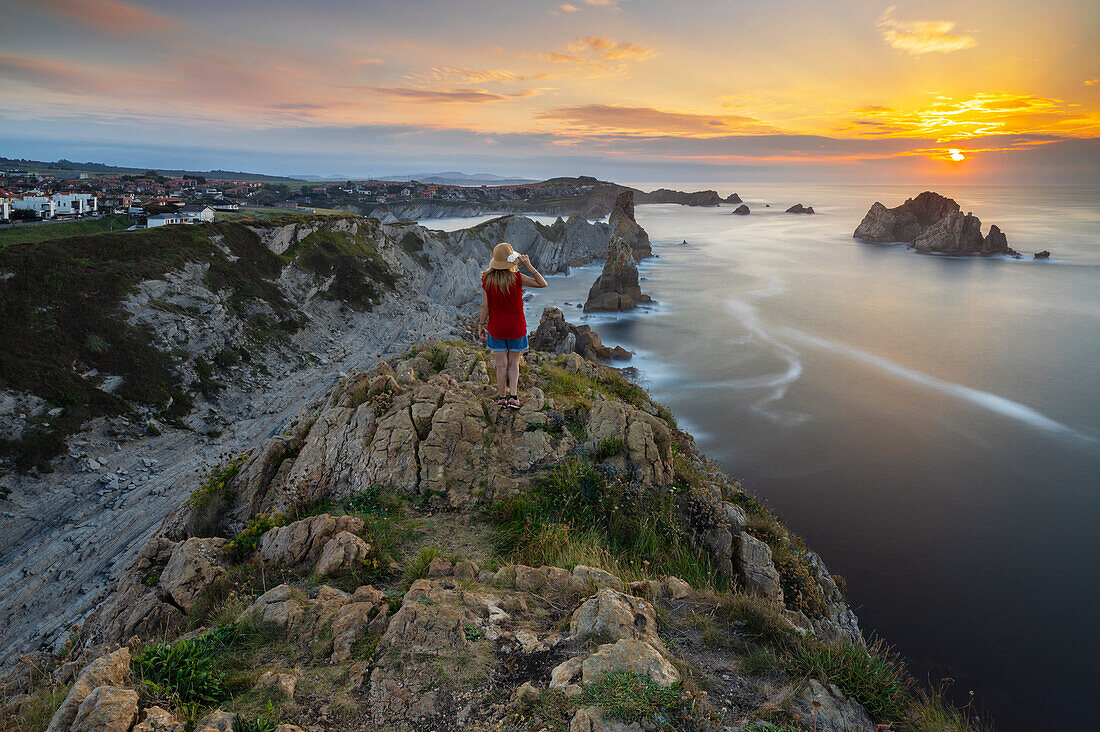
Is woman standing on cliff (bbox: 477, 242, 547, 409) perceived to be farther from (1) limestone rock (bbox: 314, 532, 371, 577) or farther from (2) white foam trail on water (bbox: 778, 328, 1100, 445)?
(2) white foam trail on water (bbox: 778, 328, 1100, 445)

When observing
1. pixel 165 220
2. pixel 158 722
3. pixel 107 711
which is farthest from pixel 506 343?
pixel 165 220

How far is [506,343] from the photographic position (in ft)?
30.6

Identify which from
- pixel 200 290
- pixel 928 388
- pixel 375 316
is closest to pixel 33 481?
pixel 200 290

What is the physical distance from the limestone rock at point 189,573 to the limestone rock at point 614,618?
202 inches

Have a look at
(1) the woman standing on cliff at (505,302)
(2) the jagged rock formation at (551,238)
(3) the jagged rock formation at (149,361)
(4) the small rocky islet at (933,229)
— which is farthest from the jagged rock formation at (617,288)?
(4) the small rocky islet at (933,229)

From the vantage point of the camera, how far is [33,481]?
20891 mm

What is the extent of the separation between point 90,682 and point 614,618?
171 inches

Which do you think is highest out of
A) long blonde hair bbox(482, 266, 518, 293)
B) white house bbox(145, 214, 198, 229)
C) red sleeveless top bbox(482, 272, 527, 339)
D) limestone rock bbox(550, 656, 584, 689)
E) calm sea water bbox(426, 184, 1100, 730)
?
white house bbox(145, 214, 198, 229)

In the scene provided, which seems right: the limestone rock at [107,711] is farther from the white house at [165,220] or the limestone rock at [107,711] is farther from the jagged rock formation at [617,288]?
the jagged rock formation at [617,288]

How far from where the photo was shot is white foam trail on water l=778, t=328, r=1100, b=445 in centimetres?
3381

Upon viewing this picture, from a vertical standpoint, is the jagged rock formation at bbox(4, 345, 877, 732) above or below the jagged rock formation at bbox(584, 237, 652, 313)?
below

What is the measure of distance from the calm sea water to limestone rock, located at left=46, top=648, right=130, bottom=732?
14.9 meters

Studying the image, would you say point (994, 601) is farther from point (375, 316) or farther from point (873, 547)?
point (375, 316)

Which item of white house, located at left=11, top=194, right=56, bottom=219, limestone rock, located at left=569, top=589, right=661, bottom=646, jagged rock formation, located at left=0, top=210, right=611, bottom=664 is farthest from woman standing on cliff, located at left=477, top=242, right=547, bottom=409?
white house, located at left=11, top=194, right=56, bottom=219
